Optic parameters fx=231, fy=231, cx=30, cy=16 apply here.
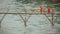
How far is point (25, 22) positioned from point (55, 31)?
2832 mm

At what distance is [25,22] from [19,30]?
1731 millimetres

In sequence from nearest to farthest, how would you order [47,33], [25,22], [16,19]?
[47,33] → [25,22] → [16,19]

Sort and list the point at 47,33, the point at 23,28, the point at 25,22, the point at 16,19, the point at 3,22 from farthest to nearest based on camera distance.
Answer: the point at 16,19 < the point at 3,22 < the point at 25,22 < the point at 23,28 < the point at 47,33

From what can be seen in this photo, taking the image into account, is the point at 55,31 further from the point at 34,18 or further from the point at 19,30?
the point at 34,18

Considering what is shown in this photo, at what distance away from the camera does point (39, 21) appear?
19.1 metres

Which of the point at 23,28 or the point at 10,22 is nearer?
the point at 23,28

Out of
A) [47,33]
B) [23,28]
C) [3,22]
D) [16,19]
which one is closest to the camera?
[47,33]

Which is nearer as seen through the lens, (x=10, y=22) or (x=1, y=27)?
(x=1, y=27)

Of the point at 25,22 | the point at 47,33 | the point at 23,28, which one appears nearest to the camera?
the point at 47,33

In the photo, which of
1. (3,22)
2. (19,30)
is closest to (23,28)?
(19,30)

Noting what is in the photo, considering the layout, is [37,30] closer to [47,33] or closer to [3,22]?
[47,33]

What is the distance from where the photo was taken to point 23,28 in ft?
53.8

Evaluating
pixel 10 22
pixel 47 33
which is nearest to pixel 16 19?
pixel 10 22

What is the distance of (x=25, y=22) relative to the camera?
17.5m
